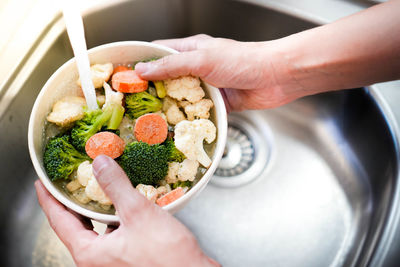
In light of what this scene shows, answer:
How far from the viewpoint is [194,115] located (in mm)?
849

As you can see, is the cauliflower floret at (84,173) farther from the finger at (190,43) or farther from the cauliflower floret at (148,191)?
the finger at (190,43)

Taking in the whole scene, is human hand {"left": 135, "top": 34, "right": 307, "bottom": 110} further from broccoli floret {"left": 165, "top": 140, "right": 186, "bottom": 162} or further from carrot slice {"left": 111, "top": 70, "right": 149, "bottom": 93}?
broccoli floret {"left": 165, "top": 140, "right": 186, "bottom": 162}

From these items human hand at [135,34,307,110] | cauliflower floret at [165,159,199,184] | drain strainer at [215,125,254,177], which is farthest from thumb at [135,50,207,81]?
drain strainer at [215,125,254,177]

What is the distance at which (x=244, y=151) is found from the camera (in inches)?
50.1

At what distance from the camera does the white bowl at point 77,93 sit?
712 mm

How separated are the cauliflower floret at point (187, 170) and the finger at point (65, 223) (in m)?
0.25

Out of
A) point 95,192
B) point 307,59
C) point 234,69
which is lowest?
point 95,192

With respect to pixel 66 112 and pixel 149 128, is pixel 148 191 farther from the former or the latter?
pixel 66 112

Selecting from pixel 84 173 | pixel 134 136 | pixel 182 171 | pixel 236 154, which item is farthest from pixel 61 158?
pixel 236 154

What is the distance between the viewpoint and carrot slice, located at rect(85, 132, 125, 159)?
0.77 meters

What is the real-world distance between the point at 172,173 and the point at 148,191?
0.28ft

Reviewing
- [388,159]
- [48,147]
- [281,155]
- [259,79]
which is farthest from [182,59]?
[388,159]

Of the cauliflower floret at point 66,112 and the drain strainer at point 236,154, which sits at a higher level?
the drain strainer at point 236,154

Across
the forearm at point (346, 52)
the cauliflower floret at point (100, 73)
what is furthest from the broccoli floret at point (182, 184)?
the forearm at point (346, 52)
